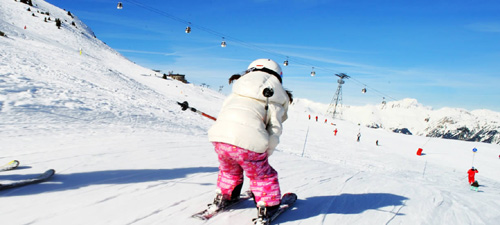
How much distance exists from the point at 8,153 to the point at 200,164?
10.1 ft

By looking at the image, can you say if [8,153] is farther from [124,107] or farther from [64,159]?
[124,107]

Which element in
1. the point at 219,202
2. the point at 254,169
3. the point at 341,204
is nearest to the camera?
the point at 254,169

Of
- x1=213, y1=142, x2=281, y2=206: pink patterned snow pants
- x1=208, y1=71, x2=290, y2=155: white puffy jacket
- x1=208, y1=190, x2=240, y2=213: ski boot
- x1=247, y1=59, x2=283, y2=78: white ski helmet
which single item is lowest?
x1=208, y1=190, x2=240, y2=213: ski boot

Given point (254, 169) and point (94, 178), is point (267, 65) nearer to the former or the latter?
point (254, 169)

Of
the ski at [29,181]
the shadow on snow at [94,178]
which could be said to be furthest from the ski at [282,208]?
the ski at [29,181]

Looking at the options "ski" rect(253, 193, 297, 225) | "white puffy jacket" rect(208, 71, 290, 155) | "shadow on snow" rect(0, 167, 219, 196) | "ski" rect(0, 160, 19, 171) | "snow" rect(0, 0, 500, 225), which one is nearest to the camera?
"white puffy jacket" rect(208, 71, 290, 155)

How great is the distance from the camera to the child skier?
2734mm

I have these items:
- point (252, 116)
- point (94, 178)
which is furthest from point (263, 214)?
point (94, 178)

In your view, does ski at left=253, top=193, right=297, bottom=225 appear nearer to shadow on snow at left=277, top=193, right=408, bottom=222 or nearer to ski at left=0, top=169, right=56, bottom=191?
shadow on snow at left=277, top=193, right=408, bottom=222

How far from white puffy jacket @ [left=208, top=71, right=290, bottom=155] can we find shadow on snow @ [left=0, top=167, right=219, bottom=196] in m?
1.84

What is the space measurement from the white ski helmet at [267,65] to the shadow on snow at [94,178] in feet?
7.24

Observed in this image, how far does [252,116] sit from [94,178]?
2587 mm

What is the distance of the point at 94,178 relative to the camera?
3.94 m

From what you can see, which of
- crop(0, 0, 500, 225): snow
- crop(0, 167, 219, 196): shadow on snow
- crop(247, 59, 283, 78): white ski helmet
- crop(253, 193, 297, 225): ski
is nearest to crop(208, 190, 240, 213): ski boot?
crop(0, 0, 500, 225): snow
